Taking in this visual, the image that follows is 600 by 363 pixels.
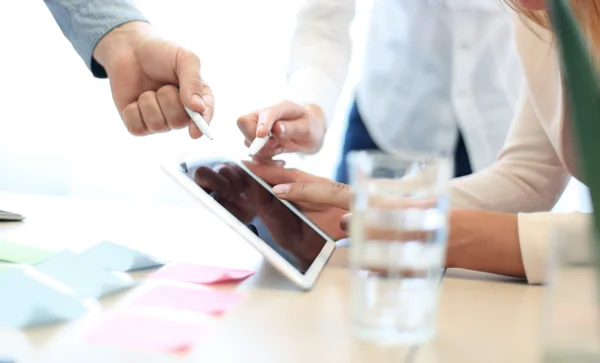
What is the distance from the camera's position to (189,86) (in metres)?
0.90

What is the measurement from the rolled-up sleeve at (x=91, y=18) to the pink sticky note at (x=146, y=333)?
0.58 meters

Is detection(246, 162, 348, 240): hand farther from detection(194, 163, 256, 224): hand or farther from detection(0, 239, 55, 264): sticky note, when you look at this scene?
detection(0, 239, 55, 264): sticky note

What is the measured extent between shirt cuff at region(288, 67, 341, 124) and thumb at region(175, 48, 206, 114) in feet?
0.92

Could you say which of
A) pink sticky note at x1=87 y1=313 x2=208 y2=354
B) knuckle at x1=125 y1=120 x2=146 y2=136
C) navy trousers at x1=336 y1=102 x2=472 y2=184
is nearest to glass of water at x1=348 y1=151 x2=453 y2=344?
pink sticky note at x1=87 y1=313 x2=208 y2=354

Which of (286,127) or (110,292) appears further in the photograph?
(286,127)

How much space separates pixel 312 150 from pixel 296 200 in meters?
0.31

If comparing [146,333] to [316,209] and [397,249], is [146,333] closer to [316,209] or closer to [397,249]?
[397,249]

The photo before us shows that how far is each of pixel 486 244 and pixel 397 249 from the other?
24 cm

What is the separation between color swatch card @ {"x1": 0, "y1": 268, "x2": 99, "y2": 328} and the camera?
535 mm

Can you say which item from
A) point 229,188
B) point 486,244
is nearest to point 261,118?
point 229,188

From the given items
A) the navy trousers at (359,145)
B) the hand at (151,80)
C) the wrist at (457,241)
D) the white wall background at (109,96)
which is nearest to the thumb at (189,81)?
the hand at (151,80)

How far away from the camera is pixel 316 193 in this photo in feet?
2.71

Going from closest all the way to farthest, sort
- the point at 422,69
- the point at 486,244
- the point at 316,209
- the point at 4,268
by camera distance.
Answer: the point at 4,268
the point at 486,244
the point at 316,209
the point at 422,69

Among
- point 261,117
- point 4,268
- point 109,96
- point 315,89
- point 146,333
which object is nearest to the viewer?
point 146,333
